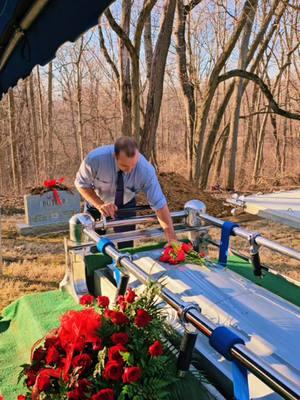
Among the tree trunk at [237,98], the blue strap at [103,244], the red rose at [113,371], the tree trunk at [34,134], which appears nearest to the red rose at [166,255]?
the blue strap at [103,244]

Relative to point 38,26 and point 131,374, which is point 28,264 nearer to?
point 38,26

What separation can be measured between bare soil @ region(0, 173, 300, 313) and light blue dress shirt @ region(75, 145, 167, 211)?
144 cm

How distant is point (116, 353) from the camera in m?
1.26

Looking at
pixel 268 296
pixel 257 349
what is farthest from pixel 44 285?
pixel 257 349

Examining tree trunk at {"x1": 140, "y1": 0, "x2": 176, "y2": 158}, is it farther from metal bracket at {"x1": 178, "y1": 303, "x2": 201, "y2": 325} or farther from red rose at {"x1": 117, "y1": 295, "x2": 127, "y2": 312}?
metal bracket at {"x1": 178, "y1": 303, "x2": 201, "y2": 325}

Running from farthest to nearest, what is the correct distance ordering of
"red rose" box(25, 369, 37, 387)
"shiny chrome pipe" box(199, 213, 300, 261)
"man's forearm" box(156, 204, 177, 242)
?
1. "man's forearm" box(156, 204, 177, 242)
2. "shiny chrome pipe" box(199, 213, 300, 261)
3. "red rose" box(25, 369, 37, 387)

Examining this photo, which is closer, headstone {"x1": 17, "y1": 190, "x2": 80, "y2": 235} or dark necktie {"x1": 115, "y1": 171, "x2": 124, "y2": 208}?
dark necktie {"x1": 115, "y1": 171, "x2": 124, "y2": 208}

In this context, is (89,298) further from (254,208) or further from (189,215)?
(254,208)

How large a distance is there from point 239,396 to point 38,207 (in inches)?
228

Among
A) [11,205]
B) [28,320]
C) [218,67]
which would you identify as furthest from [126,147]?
[11,205]

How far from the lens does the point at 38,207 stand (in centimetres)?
656

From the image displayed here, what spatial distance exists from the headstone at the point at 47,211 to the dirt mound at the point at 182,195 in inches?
68.5

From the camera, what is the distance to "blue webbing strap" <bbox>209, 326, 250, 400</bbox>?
3.70 ft

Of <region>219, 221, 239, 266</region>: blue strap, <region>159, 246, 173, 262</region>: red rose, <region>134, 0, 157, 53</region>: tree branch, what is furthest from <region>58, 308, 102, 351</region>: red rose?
<region>134, 0, 157, 53</region>: tree branch
